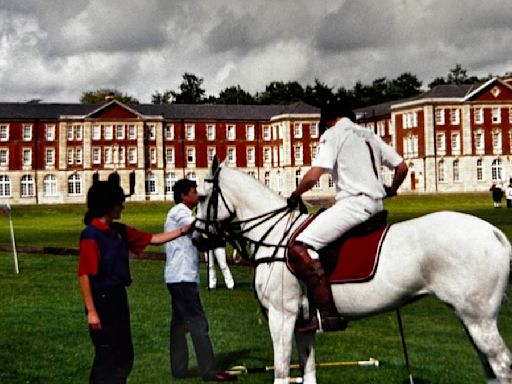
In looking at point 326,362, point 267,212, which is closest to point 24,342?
point 326,362

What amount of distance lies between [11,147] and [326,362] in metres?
98.7

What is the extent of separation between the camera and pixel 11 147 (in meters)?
103

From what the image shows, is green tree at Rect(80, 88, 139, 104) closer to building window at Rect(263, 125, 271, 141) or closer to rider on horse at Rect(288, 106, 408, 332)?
building window at Rect(263, 125, 271, 141)

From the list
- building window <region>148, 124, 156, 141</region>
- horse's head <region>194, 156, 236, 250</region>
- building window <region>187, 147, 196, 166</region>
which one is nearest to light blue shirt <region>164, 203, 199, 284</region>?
horse's head <region>194, 156, 236, 250</region>

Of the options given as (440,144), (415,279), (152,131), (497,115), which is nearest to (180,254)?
(415,279)

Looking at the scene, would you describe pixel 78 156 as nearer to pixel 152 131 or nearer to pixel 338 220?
pixel 152 131

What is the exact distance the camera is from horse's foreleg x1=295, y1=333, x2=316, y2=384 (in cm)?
770

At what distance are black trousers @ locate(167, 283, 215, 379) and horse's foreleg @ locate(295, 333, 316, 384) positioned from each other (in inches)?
65.1

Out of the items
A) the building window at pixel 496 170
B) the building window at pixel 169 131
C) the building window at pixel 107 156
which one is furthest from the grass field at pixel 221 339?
the building window at pixel 169 131

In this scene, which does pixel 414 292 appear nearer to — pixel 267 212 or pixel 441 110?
pixel 267 212

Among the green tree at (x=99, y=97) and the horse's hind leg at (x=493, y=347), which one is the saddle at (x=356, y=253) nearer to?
the horse's hind leg at (x=493, y=347)

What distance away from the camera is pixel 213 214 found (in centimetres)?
827

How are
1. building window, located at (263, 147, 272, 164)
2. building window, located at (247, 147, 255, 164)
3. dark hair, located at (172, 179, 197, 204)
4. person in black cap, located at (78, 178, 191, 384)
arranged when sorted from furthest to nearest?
building window, located at (263, 147, 272, 164)
building window, located at (247, 147, 255, 164)
dark hair, located at (172, 179, 197, 204)
person in black cap, located at (78, 178, 191, 384)

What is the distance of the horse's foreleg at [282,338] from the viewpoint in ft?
24.2
